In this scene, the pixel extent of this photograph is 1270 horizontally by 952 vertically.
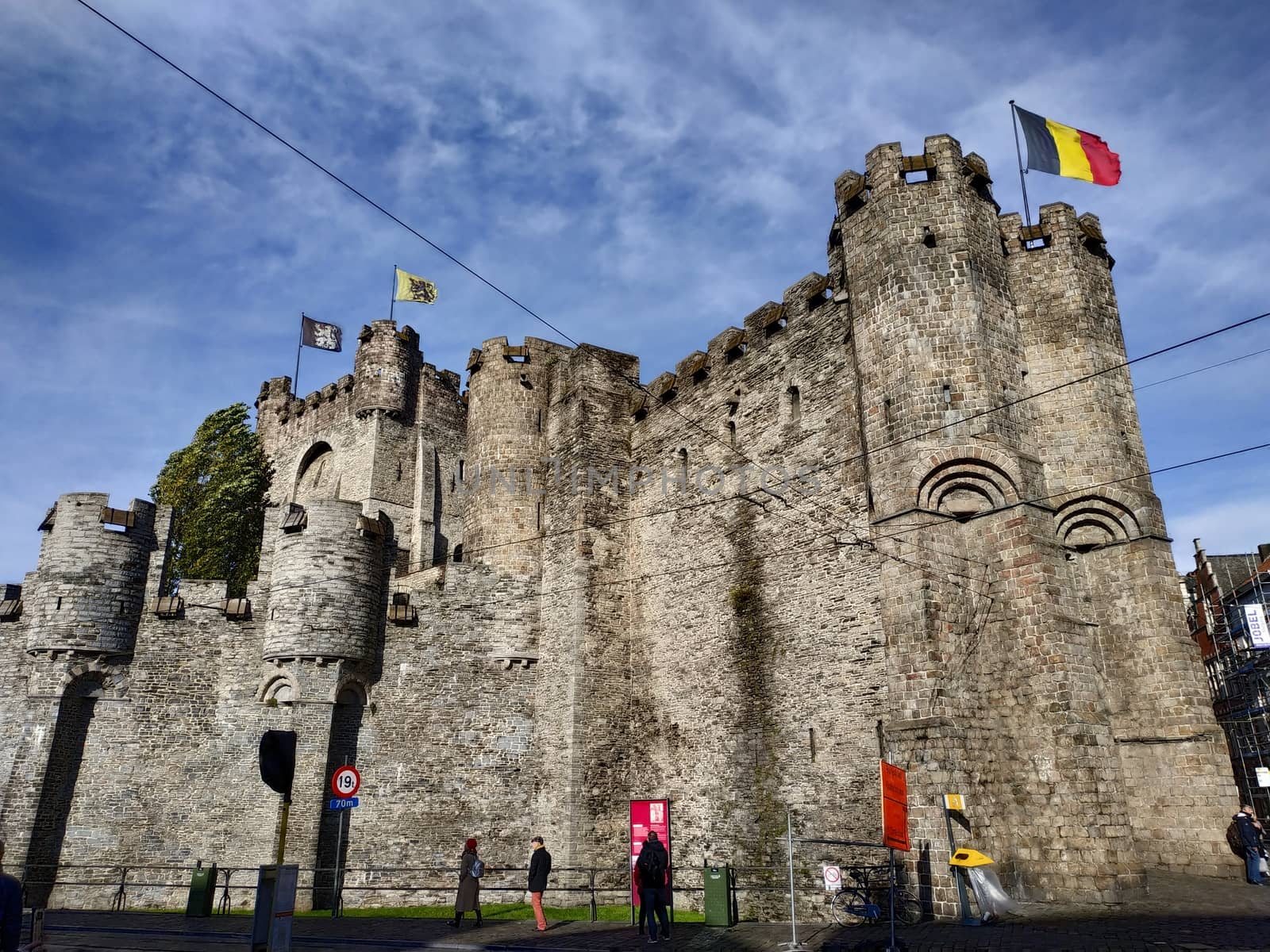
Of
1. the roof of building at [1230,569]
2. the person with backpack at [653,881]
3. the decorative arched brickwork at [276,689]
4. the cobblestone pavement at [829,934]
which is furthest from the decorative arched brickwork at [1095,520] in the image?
the roof of building at [1230,569]

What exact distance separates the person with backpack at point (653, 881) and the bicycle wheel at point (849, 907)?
2.59 metres

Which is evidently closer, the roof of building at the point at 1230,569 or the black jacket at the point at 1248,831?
the black jacket at the point at 1248,831

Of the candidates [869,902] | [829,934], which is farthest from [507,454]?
[829,934]

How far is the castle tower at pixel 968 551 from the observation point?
41.0 feet

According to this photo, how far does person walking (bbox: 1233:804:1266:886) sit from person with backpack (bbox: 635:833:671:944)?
824 cm

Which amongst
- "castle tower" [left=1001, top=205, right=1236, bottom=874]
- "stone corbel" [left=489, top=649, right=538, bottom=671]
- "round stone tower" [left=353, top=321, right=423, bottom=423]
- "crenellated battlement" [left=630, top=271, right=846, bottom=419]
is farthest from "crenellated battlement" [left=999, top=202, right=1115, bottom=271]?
"round stone tower" [left=353, top=321, right=423, bottom=423]

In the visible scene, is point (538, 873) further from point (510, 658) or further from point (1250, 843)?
point (1250, 843)

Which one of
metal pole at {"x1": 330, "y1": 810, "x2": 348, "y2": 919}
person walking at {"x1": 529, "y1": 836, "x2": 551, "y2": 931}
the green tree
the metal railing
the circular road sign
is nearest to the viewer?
person walking at {"x1": 529, "y1": 836, "x2": 551, "y2": 931}

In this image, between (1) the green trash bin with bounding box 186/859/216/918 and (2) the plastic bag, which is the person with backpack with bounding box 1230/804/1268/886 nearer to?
(2) the plastic bag

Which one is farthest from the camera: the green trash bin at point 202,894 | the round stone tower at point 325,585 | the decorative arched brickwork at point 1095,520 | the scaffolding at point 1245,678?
the scaffolding at point 1245,678

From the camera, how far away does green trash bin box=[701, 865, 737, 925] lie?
1329 cm

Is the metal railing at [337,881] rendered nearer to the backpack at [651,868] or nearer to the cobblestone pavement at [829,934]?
the cobblestone pavement at [829,934]

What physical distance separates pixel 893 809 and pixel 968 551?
4.89m

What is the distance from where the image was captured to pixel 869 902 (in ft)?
44.4
